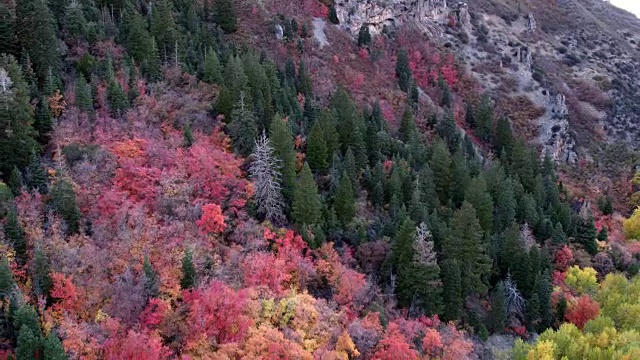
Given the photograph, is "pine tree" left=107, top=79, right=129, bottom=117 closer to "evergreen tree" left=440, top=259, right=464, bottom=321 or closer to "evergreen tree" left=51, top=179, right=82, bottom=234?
"evergreen tree" left=51, top=179, right=82, bottom=234

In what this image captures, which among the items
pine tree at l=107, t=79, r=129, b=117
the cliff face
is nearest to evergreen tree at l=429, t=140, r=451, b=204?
pine tree at l=107, t=79, r=129, b=117

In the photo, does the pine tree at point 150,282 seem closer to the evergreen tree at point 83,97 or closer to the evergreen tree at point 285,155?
the evergreen tree at point 285,155

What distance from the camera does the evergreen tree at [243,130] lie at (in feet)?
214

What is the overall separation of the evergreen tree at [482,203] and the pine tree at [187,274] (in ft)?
124

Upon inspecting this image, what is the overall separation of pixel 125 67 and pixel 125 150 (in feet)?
52.9

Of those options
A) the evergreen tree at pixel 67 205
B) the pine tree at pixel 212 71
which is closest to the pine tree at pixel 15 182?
the evergreen tree at pixel 67 205

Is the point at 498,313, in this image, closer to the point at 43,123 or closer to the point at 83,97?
the point at 83,97

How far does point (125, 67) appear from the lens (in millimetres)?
68938

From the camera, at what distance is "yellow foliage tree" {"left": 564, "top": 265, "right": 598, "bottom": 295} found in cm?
6850

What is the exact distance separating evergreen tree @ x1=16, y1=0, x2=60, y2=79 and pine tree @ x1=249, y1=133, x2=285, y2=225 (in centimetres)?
2593

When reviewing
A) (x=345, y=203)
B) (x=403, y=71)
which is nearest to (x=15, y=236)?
(x=345, y=203)

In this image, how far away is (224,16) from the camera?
97.8m

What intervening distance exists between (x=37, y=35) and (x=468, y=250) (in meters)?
52.1

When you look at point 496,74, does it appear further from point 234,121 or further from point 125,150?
point 125,150
